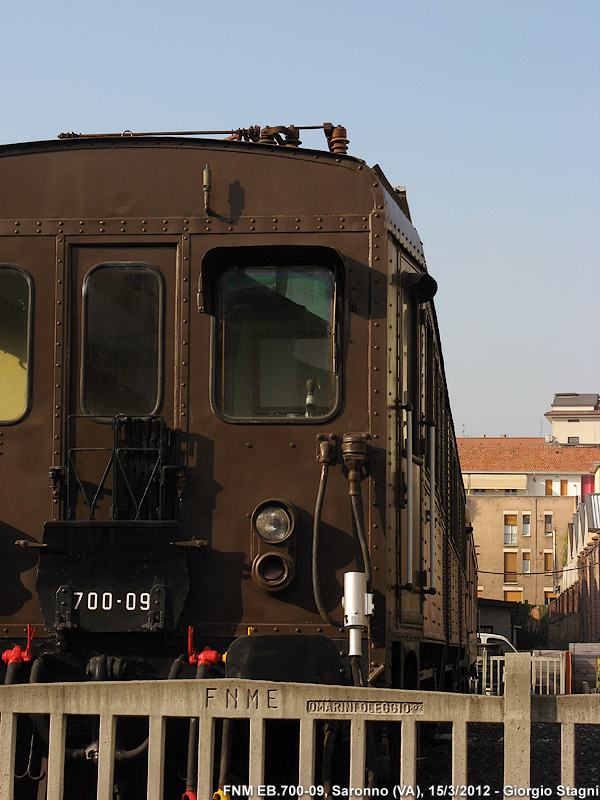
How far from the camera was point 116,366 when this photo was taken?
6555 millimetres

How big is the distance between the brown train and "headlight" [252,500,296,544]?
0.01m

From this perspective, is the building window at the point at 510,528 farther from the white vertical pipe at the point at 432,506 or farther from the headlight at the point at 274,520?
the headlight at the point at 274,520

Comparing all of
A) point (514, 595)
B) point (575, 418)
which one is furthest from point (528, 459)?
point (575, 418)

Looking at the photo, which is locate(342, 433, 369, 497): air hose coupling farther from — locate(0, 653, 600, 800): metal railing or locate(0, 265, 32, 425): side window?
locate(0, 265, 32, 425): side window

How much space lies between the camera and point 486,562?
2906 inches

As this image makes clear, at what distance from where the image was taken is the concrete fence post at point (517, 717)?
16.7 feet

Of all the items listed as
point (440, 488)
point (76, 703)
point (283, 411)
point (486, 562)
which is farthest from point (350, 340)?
point (486, 562)

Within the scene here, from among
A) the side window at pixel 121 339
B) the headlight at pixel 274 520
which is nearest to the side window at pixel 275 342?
the side window at pixel 121 339

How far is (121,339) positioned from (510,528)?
70360 millimetres

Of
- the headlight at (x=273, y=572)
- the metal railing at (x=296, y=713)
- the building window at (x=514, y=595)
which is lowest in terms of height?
the building window at (x=514, y=595)

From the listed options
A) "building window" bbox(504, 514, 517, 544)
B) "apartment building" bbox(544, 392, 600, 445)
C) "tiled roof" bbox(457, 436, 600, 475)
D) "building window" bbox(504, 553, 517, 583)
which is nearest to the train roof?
"building window" bbox(504, 553, 517, 583)

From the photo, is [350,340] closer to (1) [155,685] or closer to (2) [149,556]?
(2) [149,556]

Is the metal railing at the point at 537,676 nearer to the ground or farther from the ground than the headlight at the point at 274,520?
nearer to the ground

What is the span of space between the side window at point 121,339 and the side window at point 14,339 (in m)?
0.34
